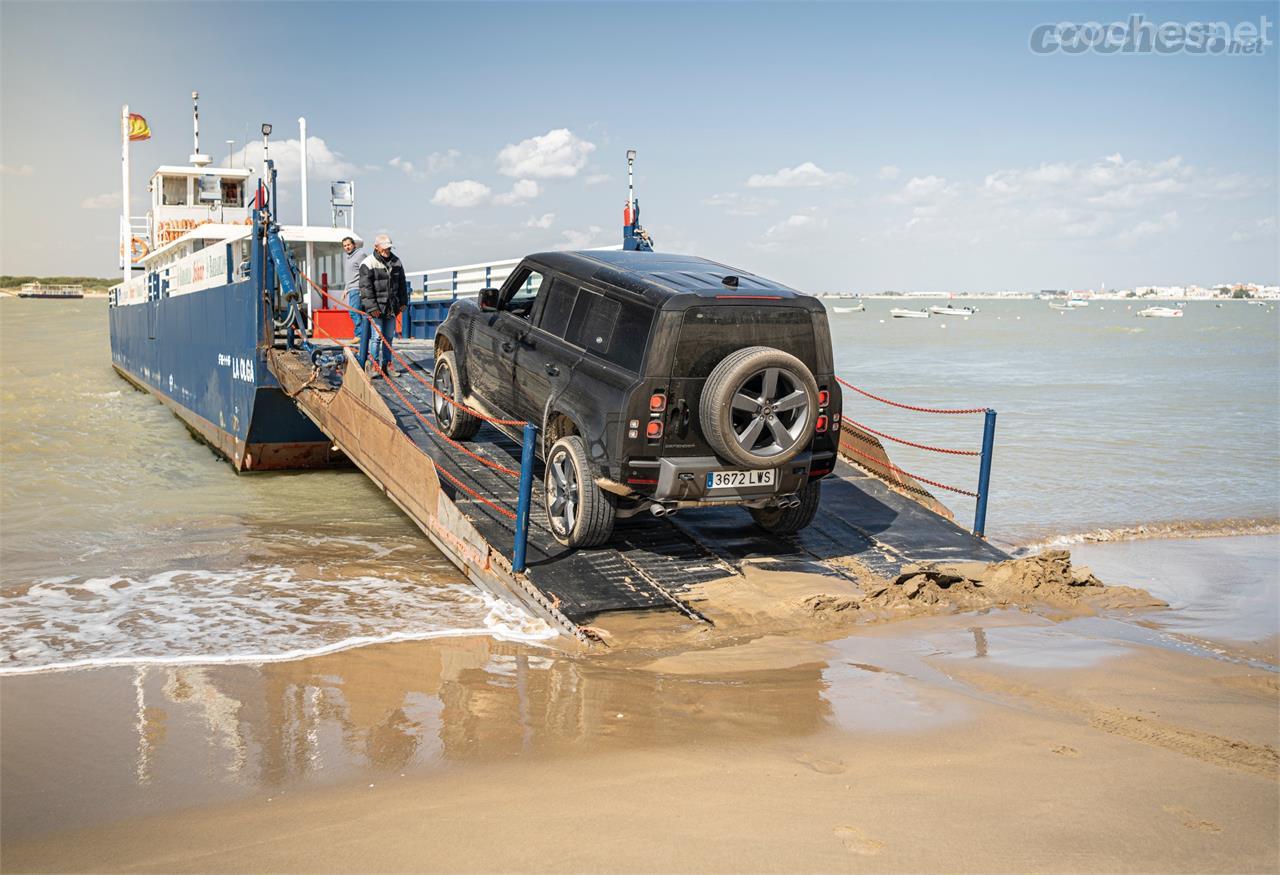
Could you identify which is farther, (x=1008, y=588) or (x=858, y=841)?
(x=1008, y=588)

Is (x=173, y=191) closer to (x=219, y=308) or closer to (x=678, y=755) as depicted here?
(x=219, y=308)

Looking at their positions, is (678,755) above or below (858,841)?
below

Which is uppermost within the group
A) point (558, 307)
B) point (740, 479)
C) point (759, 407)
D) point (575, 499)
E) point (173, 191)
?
point (173, 191)

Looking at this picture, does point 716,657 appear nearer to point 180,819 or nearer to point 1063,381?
point 180,819

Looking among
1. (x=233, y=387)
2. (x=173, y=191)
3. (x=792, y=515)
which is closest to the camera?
(x=792, y=515)

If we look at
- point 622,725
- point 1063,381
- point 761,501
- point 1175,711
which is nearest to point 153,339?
point 761,501

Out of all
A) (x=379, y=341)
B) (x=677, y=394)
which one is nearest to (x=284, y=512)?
(x=379, y=341)

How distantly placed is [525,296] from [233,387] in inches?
279

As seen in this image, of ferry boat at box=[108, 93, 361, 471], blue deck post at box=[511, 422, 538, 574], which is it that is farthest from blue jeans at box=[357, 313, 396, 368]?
blue deck post at box=[511, 422, 538, 574]

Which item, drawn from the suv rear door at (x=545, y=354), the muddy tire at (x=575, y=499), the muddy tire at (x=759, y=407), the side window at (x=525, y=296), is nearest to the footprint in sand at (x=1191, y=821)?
the muddy tire at (x=759, y=407)

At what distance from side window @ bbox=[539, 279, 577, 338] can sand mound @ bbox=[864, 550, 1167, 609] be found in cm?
301

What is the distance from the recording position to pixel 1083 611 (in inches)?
288

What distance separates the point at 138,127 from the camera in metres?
26.1

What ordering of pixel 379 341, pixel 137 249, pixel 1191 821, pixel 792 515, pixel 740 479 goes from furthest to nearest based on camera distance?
1. pixel 137 249
2. pixel 379 341
3. pixel 792 515
4. pixel 740 479
5. pixel 1191 821
